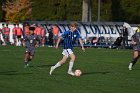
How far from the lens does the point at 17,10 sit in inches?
3142

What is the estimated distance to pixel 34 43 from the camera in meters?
25.8

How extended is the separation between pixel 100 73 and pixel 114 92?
6489 millimetres

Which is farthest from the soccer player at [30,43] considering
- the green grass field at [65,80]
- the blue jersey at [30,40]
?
the green grass field at [65,80]

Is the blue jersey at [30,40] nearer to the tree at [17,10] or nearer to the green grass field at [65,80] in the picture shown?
the green grass field at [65,80]

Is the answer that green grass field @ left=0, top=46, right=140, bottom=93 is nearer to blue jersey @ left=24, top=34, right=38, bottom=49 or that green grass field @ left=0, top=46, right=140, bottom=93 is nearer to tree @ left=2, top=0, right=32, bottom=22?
blue jersey @ left=24, top=34, right=38, bottom=49

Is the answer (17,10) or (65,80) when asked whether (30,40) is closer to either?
(65,80)

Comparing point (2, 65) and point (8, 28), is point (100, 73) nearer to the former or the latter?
point (2, 65)

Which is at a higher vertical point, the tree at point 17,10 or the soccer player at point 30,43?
the soccer player at point 30,43

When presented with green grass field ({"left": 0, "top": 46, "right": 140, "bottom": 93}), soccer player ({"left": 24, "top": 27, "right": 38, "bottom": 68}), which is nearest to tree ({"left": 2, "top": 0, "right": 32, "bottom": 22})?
soccer player ({"left": 24, "top": 27, "right": 38, "bottom": 68})

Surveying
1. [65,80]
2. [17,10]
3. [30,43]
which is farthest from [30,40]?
[17,10]

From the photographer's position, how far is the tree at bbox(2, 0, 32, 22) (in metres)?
77.6

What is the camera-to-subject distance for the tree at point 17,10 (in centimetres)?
7762

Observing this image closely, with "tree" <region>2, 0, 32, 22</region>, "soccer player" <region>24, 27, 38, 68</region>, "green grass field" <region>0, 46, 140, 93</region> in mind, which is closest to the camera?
"green grass field" <region>0, 46, 140, 93</region>

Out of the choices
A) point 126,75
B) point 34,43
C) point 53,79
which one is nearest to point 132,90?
point 53,79
